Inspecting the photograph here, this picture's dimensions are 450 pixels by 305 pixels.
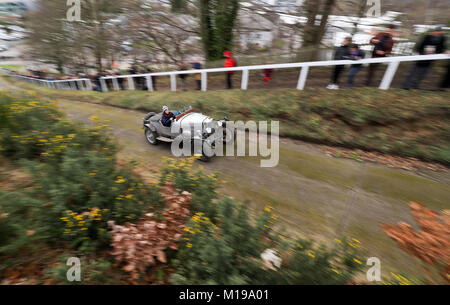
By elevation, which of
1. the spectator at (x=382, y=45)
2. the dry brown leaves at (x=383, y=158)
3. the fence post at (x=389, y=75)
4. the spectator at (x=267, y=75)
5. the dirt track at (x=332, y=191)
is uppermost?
the spectator at (x=382, y=45)

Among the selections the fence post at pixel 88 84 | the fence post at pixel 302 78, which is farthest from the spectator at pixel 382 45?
the fence post at pixel 88 84

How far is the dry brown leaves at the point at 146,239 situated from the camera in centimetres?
263

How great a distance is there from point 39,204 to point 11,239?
0.44 metres

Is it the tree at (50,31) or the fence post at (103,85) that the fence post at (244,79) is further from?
the tree at (50,31)

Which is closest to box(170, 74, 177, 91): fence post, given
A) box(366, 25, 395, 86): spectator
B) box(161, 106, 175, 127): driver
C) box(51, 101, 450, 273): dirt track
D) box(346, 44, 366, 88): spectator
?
box(161, 106, 175, 127): driver

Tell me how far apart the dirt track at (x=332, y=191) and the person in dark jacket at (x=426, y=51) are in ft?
8.88

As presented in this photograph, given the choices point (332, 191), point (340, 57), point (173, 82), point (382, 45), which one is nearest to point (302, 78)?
point (340, 57)

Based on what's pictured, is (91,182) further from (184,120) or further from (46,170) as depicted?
(184,120)

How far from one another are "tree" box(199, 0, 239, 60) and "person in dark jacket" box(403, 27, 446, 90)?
917 centimetres

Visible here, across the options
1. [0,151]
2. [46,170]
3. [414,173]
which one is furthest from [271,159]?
[0,151]

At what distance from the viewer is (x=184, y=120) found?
19.8 feet

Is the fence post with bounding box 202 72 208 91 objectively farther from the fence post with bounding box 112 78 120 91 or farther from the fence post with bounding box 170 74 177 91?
the fence post with bounding box 112 78 120 91

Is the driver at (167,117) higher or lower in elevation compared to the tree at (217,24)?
lower

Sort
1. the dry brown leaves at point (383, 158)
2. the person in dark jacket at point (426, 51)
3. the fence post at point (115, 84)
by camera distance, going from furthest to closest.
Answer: the fence post at point (115, 84) → the person in dark jacket at point (426, 51) → the dry brown leaves at point (383, 158)
